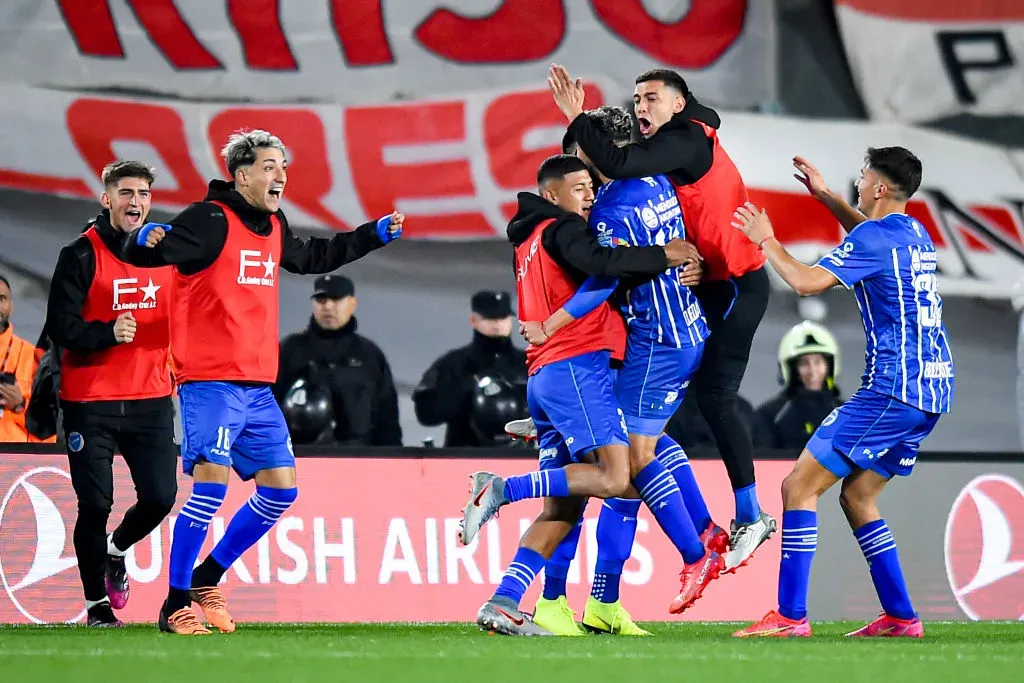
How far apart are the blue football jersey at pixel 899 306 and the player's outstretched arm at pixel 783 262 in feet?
0.44

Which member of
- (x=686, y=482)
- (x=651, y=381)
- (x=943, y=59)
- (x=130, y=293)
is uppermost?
(x=943, y=59)

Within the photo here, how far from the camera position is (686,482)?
7180 mm

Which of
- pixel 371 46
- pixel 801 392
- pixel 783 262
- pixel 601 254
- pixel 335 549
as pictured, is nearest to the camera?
pixel 783 262

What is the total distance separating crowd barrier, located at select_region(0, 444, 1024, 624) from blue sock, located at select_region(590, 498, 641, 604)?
1755 mm

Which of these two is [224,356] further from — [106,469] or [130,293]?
[106,469]

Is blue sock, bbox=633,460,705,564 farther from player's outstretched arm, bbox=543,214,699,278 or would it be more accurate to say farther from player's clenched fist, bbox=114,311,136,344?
player's clenched fist, bbox=114,311,136,344

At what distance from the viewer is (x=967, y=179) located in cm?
1167

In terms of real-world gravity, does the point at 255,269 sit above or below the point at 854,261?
above

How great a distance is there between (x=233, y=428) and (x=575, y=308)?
159 cm

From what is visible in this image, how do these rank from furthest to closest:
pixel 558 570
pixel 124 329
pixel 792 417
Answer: pixel 792 417 → pixel 124 329 → pixel 558 570

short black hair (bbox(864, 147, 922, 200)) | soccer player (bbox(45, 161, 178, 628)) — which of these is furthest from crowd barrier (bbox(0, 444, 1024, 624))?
short black hair (bbox(864, 147, 922, 200))

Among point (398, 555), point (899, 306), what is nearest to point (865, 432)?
point (899, 306)

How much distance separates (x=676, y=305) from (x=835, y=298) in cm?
496

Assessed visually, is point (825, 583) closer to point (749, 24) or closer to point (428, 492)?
point (428, 492)
